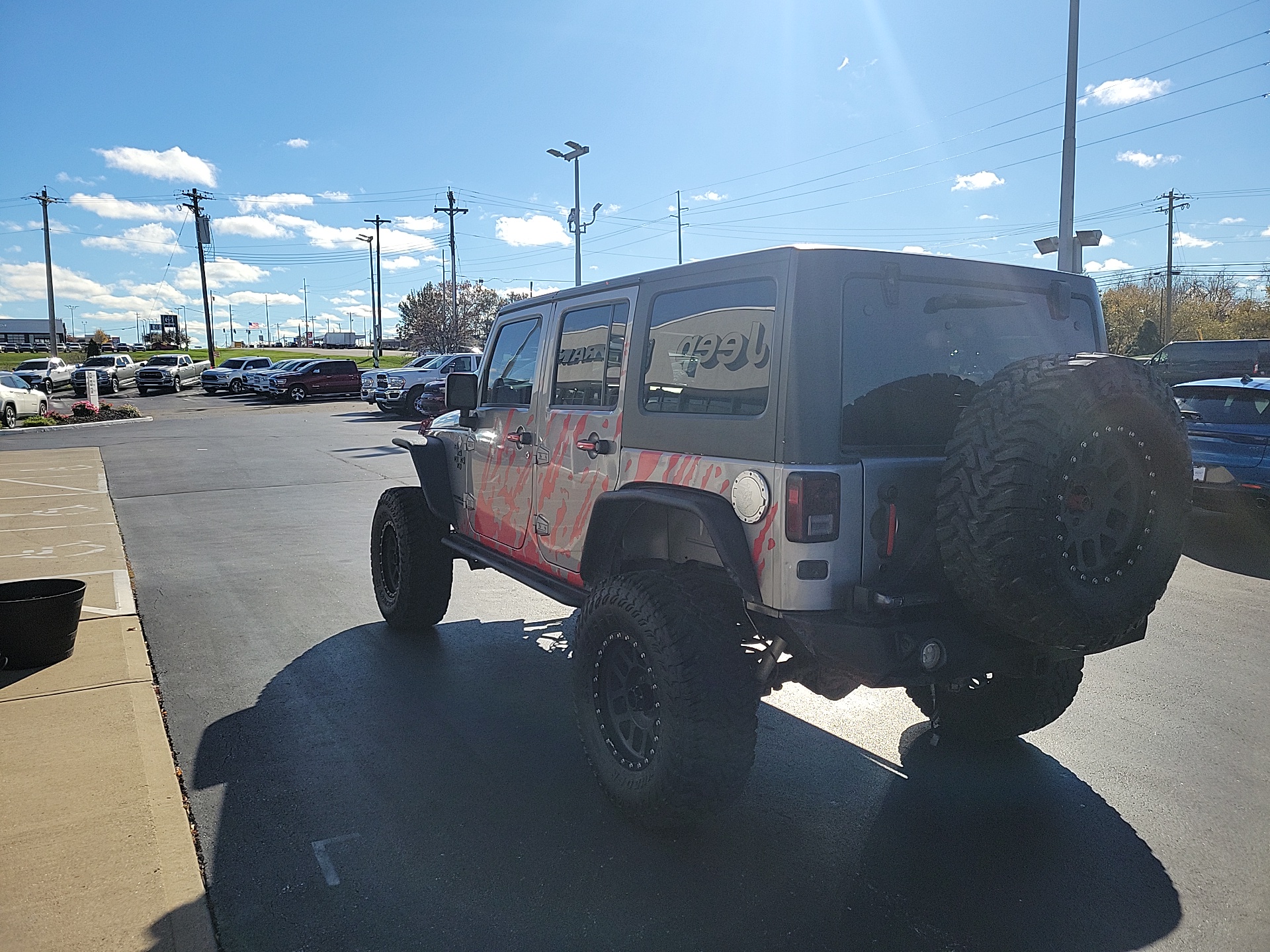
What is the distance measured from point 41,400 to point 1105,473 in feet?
104

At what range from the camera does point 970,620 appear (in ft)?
10.3

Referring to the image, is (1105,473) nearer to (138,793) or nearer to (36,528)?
(138,793)

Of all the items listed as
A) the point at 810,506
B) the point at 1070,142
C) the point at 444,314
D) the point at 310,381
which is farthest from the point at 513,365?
the point at 444,314

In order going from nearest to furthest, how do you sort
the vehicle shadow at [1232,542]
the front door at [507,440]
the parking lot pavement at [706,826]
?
the parking lot pavement at [706,826]
the front door at [507,440]
the vehicle shadow at [1232,542]

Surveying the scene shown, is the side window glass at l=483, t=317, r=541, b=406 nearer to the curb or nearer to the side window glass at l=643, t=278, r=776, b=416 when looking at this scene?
the side window glass at l=643, t=278, r=776, b=416

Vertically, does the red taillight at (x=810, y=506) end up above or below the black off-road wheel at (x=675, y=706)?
above

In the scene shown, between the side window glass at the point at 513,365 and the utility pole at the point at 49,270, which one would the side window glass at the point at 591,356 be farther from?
the utility pole at the point at 49,270

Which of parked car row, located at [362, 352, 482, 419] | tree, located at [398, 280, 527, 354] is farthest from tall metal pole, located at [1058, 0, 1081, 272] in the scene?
tree, located at [398, 280, 527, 354]

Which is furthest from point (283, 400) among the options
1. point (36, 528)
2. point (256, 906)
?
point (256, 906)

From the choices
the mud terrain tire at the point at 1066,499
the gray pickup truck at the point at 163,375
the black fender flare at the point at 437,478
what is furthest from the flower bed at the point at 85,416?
the mud terrain tire at the point at 1066,499

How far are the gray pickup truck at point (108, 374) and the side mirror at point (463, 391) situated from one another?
4602cm

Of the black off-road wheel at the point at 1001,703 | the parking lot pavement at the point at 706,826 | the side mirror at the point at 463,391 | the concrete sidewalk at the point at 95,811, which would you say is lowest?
the parking lot pavement at the point at 706,826

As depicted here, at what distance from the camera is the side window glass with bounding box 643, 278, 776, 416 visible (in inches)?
132

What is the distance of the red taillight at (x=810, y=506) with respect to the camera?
10.1ft
